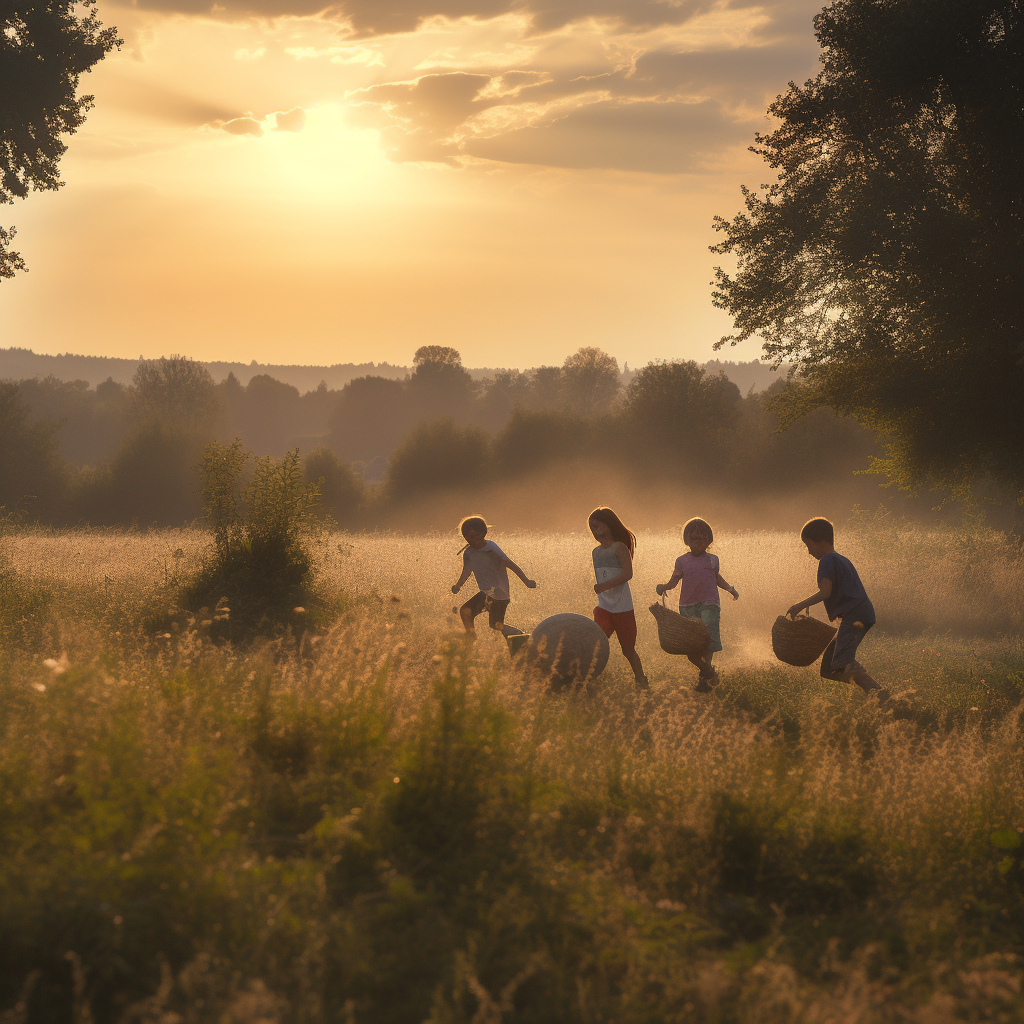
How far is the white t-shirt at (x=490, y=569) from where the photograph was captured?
9578 millimetres

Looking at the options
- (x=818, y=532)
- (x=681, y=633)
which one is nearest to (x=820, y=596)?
(x=818, y=532)

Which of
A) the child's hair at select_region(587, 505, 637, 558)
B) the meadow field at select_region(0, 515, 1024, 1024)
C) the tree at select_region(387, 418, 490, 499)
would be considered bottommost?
the meadow field at select_region(0, 515, 1024, 1024)

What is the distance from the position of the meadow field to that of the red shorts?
1507mm

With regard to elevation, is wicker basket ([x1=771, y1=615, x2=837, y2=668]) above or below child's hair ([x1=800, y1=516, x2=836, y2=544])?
below

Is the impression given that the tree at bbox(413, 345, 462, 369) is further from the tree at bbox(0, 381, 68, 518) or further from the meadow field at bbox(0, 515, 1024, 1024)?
the meadow field at bbox(0, 515, 1024, 1024)

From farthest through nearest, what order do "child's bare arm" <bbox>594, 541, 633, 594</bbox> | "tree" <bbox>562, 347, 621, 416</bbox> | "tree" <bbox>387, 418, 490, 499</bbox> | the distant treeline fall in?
"tree" <bbox>562, 347, 621, 416</bbox>
"tree" <bbox>387, 418, 490, 499</bbox>
the distant treeline
"child's bare arm" <bbox>594, 541, 633, 594</bbox>

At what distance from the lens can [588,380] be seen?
79.1m

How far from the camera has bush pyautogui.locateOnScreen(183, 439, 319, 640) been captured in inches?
487

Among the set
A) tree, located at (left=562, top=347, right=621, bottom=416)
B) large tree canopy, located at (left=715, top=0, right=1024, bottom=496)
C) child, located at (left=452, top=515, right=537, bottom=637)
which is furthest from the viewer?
tree, located at (left=562, top=347, right=621, bottom=416)

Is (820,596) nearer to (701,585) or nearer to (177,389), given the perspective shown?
(701,585)

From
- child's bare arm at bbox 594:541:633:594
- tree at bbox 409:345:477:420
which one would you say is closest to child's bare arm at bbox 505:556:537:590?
child's bare arm at bbox 594:541:633:594

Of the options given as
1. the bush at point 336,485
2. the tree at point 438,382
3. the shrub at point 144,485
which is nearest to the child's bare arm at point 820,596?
the bush at point 336,485

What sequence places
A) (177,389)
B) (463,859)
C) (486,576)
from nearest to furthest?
(463,859)
(486,576)
(177,389)

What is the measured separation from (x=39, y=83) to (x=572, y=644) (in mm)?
12706
